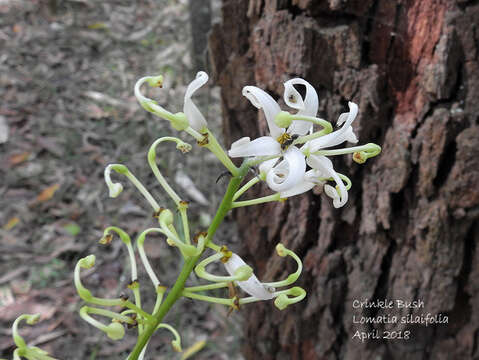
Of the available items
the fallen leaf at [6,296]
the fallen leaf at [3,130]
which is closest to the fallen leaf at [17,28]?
the fallen leaf at [3,130]

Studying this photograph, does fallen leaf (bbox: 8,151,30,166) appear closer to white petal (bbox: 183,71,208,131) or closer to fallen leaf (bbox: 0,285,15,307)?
fallen leaf (bbox: 0,285,15,307)

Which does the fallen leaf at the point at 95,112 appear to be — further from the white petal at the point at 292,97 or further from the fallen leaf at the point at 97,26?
the white petal at the point at 292,97

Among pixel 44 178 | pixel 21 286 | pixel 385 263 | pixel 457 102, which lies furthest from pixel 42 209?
pixel 457 102

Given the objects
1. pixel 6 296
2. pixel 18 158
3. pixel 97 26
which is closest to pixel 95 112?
pixel 18 158

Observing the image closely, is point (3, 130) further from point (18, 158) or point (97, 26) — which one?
point (97, 26)

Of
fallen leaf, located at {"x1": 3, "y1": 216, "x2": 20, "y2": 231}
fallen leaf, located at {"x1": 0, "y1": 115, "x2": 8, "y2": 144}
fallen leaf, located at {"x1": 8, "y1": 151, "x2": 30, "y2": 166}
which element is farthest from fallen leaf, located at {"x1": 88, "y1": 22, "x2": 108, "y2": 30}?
fallen leaf, located at {"x1": 3, "y1": 216, "x2": 20, "y2": 231}

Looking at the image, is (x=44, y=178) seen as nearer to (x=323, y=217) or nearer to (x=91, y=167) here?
(x=91, y=167)
